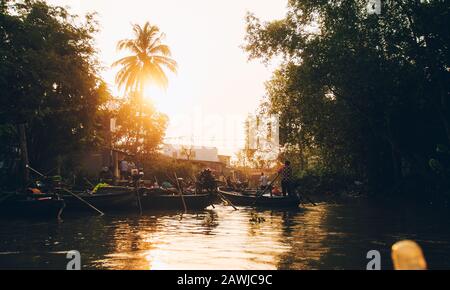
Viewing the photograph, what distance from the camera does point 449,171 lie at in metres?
20.4

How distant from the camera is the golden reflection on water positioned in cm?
777

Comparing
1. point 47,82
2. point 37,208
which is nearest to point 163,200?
point 37,208

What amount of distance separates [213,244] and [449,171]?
15182 mm

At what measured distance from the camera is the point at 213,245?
9969 millimetres

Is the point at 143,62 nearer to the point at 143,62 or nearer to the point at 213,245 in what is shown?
the point at 143,62

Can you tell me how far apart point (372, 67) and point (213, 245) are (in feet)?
43.8

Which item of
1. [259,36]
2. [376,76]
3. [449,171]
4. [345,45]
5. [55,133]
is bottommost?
[449,171]

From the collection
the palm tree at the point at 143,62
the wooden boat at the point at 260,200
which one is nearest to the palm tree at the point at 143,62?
the palm tree at the point at 143,62

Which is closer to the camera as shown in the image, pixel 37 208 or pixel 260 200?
pixel 37 208

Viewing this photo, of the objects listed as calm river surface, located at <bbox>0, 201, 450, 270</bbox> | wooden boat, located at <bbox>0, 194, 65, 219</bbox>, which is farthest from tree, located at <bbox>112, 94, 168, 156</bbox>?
calm river surface, located at <bbox>0, 201, 450, 270</bbox>

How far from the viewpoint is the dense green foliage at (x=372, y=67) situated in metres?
19.2

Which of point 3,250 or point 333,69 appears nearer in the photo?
point 3,250
